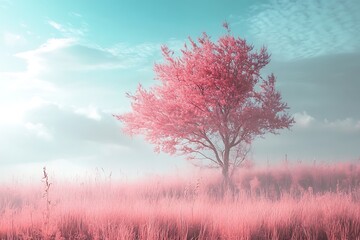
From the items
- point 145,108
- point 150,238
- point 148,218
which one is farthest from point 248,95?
point 150,238

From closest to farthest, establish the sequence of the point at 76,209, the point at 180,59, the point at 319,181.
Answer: the point at 76,209 → the point at 180,59 → the point at 319,181

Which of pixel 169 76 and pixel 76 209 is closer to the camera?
pixel 76 209

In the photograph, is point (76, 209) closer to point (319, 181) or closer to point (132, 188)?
point (132, 188)

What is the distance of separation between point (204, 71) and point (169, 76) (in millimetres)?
1919

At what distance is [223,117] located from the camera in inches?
735

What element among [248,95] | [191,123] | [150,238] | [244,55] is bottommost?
[150,238]

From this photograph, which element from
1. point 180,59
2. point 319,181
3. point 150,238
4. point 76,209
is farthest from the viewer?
point 319,181

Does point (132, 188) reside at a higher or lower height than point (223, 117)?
lower

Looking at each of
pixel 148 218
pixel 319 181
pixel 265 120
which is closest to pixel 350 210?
pixel 148 218

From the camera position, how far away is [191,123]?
1891 cm

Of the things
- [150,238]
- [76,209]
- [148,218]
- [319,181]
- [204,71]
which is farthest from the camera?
[319,181]

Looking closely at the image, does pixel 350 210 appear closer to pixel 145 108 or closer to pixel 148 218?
pixel 148 218

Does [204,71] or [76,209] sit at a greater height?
[204,71]

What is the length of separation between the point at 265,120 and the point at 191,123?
368 cm
